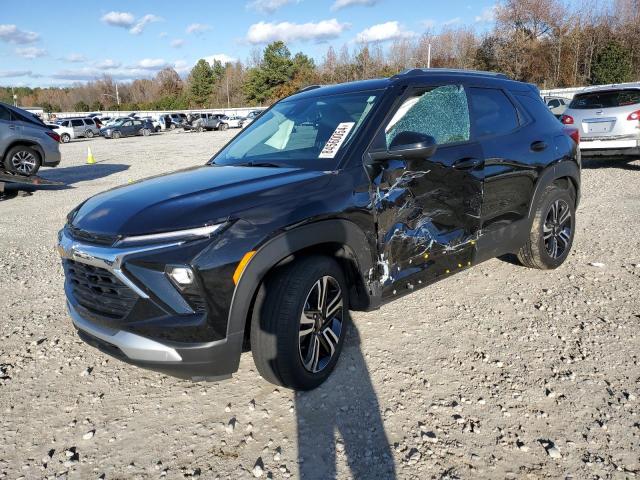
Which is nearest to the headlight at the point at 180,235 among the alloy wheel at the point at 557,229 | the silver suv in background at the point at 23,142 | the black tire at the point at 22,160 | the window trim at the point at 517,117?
the window trim at the point at 517,117

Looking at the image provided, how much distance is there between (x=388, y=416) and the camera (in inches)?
109

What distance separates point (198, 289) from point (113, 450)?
3.38 ft

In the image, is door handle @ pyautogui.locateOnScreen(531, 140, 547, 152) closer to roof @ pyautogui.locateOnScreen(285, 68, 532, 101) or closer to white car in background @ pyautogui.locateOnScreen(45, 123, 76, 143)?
roof @ pyautogui.locateOnScreen(285, 68, 532, 101)

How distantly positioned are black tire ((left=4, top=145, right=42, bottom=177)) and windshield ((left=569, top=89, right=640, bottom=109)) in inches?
490

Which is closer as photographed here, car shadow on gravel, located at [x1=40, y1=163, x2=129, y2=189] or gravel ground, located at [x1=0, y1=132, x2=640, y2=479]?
gravel ground, located at [x1=0, y1=132, x2=640, y2=479]

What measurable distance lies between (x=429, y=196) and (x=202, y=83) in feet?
280

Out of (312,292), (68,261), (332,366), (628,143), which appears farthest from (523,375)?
(628,143)

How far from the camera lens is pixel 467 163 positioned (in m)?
3.69

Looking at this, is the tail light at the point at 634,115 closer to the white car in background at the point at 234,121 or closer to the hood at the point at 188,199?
the hood at the point at 188,199

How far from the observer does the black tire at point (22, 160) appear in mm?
11281

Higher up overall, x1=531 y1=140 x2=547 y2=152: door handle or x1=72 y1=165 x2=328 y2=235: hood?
x1=531 y1=140 x2=547 y2=152: door handle

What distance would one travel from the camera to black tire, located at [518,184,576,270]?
4.57 meters

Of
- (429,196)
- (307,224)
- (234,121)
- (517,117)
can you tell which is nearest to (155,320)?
(307,224)

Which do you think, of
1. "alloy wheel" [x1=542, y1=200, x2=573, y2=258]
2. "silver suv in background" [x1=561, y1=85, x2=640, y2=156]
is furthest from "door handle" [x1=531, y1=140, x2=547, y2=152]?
"silver suv in background" [x1=561, y1=85, x2=640, y2=156]
